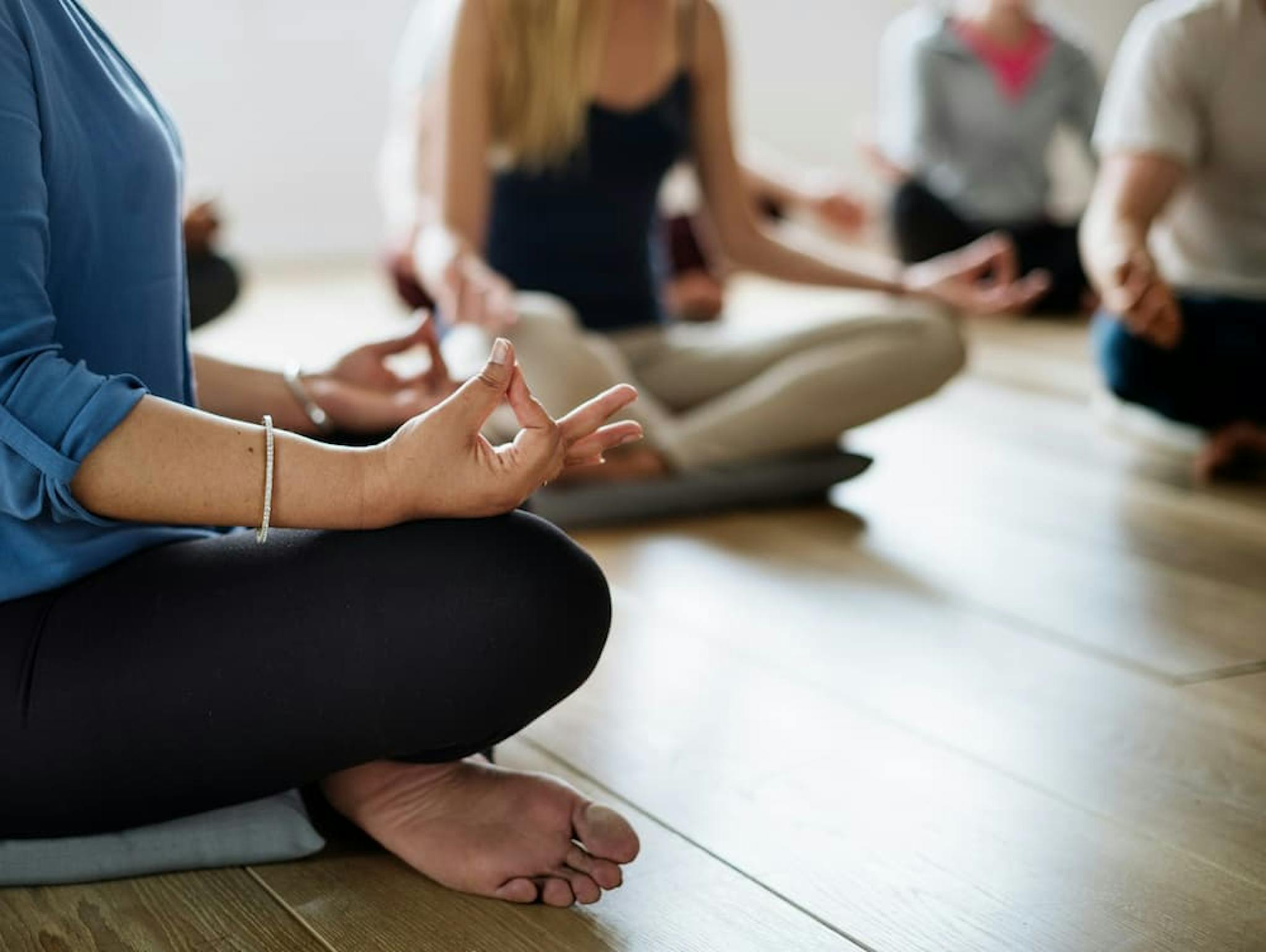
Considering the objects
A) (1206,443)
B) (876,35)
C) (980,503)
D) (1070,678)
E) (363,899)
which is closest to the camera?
(363,899)

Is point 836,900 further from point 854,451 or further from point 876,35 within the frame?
point 876,35

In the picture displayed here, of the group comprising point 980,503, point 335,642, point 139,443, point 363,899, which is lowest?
point 980,503

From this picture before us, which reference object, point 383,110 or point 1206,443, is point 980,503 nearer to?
point 1206,443

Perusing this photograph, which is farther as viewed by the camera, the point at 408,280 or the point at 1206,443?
the point at 408,280

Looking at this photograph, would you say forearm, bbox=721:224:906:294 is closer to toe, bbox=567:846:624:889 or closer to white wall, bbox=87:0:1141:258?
toe, bbox=567:846:624:889

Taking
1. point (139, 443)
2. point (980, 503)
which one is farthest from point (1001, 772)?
point (980, 503)

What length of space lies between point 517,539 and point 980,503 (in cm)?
136

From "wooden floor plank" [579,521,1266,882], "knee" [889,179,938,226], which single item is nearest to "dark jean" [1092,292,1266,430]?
"wooden floor plank" [579,521,1266,882]

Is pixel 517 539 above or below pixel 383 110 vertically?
above

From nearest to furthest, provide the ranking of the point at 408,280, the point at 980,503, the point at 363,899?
the point at 363,899 < the point at 980,503 < the point at 408,280

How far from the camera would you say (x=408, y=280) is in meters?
2.81

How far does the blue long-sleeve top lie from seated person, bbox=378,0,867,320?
1102mm

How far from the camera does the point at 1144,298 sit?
89.6 inches

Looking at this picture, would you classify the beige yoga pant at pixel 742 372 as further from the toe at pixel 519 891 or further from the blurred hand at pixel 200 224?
the toe at pixel 519 891
